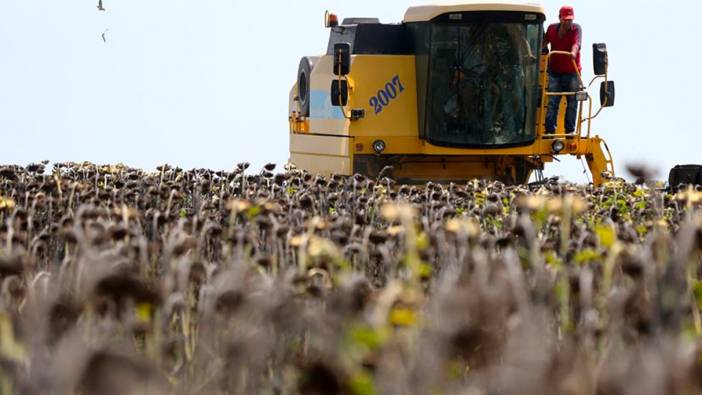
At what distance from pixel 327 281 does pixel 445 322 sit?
3.43 metres

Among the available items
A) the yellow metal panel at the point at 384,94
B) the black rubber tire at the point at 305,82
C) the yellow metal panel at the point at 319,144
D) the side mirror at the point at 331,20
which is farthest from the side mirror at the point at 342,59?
the black rubber tire at the point at 305,82

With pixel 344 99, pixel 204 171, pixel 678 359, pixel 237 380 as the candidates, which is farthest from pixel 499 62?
pixel 678 359

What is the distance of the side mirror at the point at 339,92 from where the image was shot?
72.5ft

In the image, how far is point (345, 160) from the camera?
23.0 meters

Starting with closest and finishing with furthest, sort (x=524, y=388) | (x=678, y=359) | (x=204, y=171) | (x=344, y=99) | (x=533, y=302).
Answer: (x=524, y=388)
(x=678, y=359)
(x=533, y=302)
(x=204, y=171)
(x=344, y=99)

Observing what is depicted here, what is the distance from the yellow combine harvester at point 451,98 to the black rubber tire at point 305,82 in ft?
7.88

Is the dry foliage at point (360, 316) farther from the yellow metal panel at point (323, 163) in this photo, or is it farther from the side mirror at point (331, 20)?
the side mirror at point (331, 20)

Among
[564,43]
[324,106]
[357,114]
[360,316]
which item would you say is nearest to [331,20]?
[324,106]

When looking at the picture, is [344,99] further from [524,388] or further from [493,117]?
[524,388]

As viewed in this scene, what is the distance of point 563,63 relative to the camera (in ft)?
76.7

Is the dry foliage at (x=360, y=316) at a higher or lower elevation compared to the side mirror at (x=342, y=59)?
lower

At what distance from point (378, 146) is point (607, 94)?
324cm

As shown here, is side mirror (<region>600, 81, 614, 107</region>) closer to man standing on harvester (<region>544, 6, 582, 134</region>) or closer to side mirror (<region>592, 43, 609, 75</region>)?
side mirror (<region>592, 43, 609, 75</region>)

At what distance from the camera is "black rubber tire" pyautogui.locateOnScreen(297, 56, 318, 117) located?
26531mm
